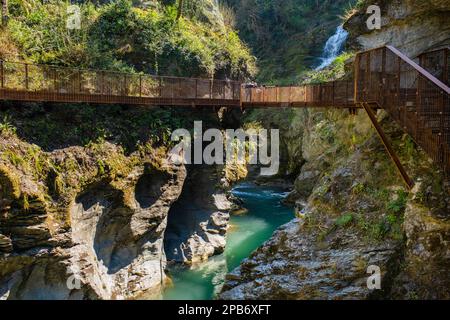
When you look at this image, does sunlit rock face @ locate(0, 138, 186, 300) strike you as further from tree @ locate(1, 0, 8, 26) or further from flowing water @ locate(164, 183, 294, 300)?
tree @ locate(1, 0, 8, 26)

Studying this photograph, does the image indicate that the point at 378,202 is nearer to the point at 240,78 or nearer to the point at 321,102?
the point at 321,102

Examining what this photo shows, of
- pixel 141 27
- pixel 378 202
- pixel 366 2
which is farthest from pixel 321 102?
pixel 141 27

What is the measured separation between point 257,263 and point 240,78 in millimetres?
18591

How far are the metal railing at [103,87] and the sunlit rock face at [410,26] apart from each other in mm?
7303

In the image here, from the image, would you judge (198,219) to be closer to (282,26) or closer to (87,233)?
(87,233)

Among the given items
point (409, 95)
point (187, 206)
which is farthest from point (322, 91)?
point (187, 206)

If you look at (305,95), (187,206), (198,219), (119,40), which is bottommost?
(198,219)

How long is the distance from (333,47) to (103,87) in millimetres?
28945

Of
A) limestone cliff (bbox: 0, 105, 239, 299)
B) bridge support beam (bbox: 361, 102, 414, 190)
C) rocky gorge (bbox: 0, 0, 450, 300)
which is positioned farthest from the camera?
limestone cliff (bbox: 0, 105, 239, 299)

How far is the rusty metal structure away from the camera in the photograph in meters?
10.0

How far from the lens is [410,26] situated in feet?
50.9

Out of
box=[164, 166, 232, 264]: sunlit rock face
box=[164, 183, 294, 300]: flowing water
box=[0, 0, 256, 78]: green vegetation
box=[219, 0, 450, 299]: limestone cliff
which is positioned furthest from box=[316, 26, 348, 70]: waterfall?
box=[219, 0, 450, 299]: limestone cliff

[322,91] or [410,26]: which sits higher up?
[410,26]

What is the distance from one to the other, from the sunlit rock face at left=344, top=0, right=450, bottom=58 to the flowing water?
541 inches
